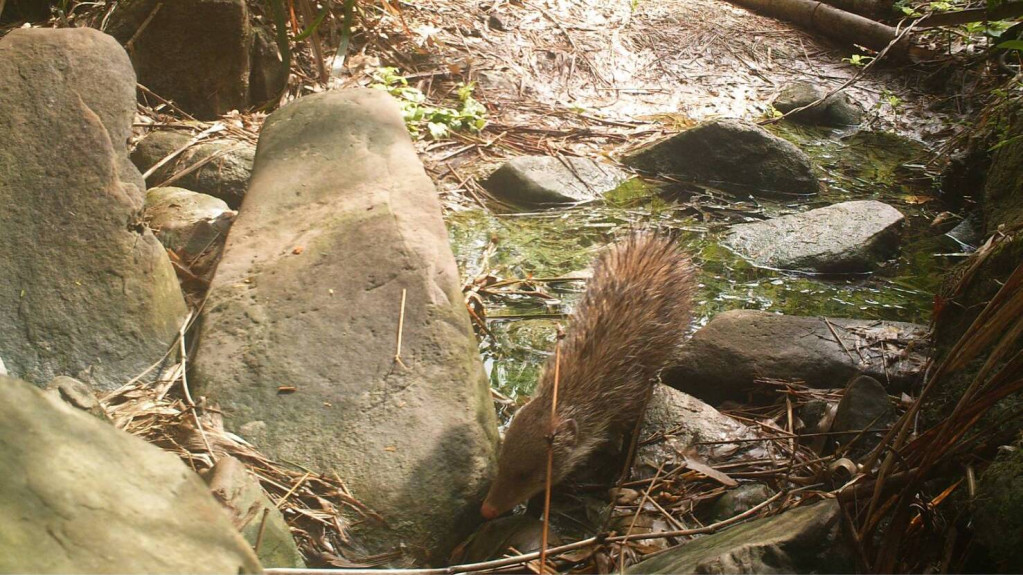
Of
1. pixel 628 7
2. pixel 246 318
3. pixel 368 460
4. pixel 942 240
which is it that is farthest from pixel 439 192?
pixel 628 7

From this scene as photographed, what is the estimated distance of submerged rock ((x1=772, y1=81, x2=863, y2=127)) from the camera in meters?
8.00

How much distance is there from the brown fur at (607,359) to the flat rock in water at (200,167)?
88.5 inches

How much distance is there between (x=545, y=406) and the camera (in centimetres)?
344

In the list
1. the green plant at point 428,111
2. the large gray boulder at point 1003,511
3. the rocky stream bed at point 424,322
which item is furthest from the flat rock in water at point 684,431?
the green plant at point 428,111

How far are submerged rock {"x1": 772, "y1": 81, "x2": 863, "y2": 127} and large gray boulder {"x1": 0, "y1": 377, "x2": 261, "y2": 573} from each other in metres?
7.39

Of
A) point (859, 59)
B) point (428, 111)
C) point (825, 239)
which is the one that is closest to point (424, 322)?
point (825, 239)

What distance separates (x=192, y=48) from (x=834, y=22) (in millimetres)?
7209

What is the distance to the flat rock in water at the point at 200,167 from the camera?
16.2ft

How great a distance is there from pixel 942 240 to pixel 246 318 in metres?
4.74

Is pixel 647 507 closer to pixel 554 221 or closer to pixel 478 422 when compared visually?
pixel 478 422

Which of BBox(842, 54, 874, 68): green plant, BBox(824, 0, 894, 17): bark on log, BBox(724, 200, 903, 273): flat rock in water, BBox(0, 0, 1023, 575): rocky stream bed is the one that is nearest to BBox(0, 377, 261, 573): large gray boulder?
BBox(0, 0, 1023, 575): rocky stream bed

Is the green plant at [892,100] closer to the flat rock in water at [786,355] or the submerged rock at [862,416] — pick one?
the flat rock in water at [786,355]

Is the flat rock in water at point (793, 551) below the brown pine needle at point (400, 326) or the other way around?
the other way around

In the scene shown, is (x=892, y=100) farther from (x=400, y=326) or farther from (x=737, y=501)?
(x=400, y=326)
